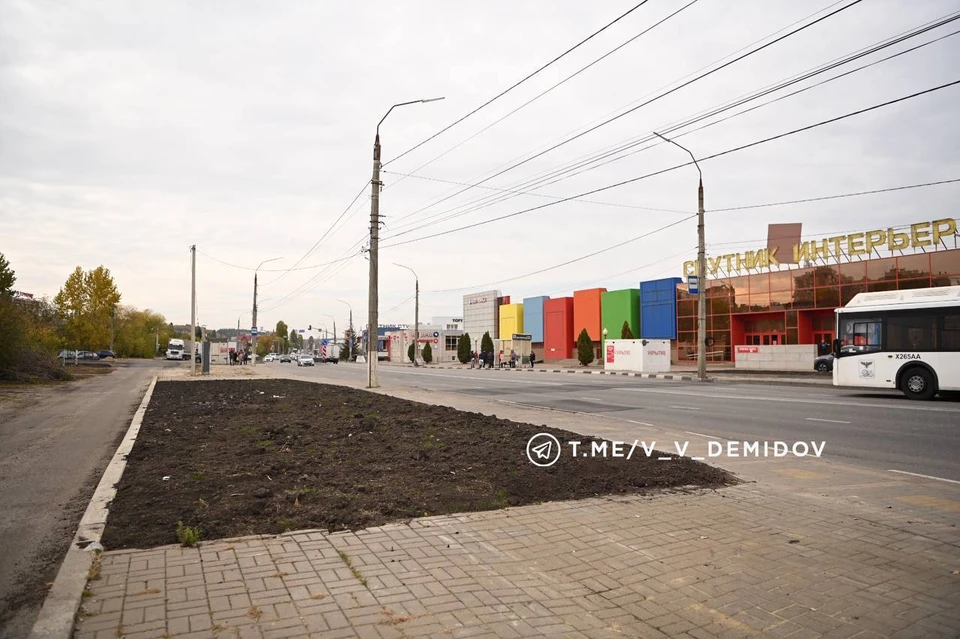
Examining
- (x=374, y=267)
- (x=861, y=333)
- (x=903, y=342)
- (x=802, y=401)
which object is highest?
(x=374, y=267)

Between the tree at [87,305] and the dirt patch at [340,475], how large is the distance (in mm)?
62865

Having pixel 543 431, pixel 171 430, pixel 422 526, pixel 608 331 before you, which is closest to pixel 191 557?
pixel 422 526

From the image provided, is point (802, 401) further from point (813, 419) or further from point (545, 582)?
point (545, 582)

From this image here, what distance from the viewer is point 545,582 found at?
4.21 metres

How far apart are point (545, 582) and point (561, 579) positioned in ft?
0.41

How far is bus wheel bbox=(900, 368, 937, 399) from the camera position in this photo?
18.6 metres

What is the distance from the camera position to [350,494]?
20.7 ft

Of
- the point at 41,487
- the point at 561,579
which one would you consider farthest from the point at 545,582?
the point at 41,487

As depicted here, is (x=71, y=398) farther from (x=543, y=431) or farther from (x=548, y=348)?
(x=548, y=348)

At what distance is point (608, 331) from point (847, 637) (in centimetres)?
5653

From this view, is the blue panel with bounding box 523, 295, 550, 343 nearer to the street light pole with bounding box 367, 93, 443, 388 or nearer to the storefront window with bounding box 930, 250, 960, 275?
the storefront window with bounding box 930, 250, 960, 275

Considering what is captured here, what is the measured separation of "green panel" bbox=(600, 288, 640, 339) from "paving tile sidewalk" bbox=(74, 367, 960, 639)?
5159 centimetres

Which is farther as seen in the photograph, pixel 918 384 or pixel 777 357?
pixel 777 357

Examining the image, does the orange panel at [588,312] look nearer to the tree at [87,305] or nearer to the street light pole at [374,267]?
the street light pole at [374,267]
